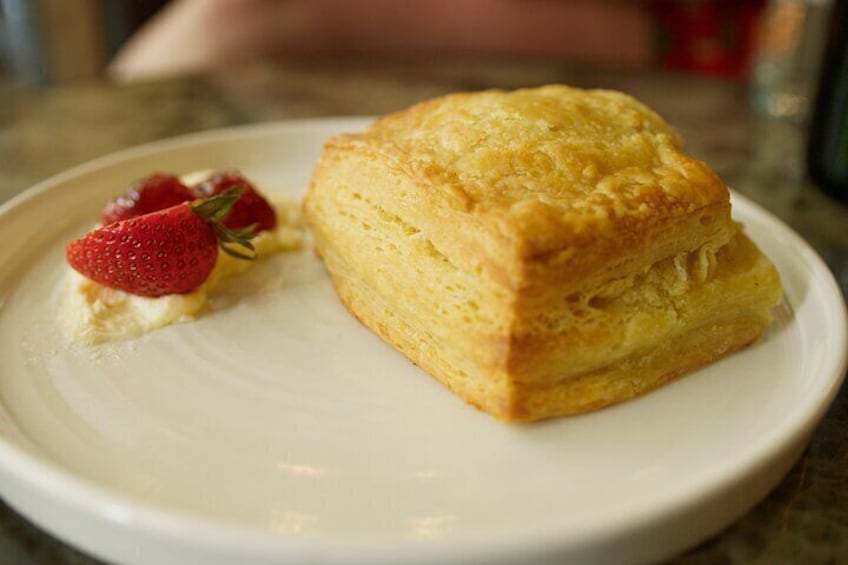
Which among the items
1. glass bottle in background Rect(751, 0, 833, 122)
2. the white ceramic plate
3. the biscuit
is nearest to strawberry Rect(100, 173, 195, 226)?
the white ceramic plate

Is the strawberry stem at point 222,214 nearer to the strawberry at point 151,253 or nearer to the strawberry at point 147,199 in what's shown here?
the strawberry at point 151,253

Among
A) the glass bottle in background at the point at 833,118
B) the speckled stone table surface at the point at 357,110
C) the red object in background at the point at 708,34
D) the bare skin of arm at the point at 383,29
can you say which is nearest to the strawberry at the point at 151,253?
the speckled stone table surface at the point at 357,110

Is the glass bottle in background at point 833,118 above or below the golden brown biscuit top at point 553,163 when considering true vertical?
below

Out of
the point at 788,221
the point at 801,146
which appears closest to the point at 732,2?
the point at 801,146

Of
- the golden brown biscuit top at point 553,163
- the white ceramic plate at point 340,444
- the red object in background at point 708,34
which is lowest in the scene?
the red object in background at point 708,34

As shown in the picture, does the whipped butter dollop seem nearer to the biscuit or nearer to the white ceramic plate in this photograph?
the white ceramic plate

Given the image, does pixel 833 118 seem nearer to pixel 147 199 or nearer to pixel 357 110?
pixel 357 110

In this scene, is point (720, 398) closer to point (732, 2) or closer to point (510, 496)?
point (510, 496)
